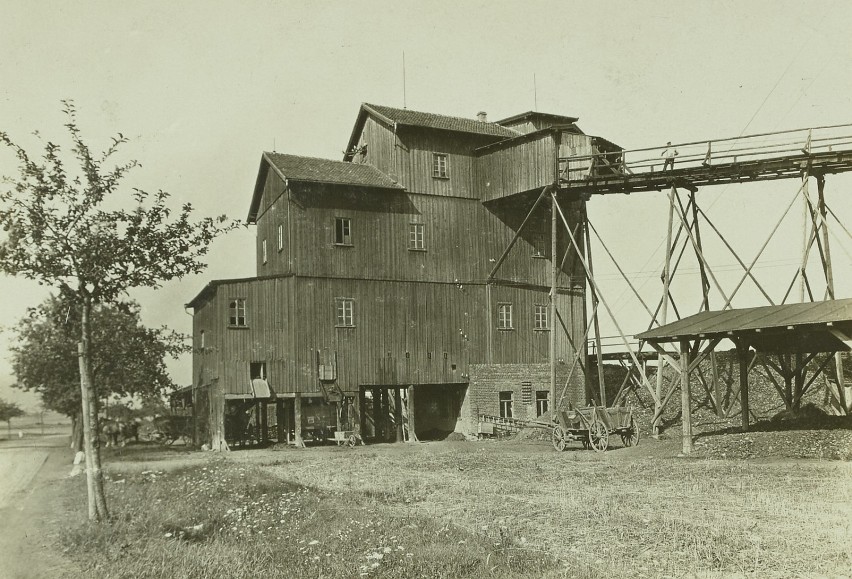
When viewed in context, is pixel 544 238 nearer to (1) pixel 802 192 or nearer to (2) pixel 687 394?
(1) pixel 802 192

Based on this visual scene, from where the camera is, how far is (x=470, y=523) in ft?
37.6

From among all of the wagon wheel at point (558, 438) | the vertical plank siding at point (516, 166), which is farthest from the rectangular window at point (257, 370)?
the vertical plank siding at point (516, 166)

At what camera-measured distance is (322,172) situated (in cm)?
3250

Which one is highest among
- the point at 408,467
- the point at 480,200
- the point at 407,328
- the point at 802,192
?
the point at 480,200

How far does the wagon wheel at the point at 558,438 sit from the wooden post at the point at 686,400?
4.57 meters

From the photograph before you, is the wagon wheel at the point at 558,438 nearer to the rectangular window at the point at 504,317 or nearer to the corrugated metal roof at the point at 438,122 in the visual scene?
the rectangular window at the point at 504,317

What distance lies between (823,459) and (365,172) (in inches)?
888

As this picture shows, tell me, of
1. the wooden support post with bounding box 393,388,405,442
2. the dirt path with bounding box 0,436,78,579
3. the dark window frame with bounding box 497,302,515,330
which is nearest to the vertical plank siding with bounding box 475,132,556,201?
the dark window frame with bounding box 497,302,515,330

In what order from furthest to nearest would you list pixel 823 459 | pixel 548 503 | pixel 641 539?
pixel 823 459, pixel 548 503, pixel 641 539

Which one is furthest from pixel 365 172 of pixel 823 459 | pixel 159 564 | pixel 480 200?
pixel 159 564

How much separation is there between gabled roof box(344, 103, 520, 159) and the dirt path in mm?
19728

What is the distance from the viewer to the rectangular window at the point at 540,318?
35.7m

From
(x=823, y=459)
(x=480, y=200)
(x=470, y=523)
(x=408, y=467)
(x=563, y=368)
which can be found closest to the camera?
(x=470, y=523)

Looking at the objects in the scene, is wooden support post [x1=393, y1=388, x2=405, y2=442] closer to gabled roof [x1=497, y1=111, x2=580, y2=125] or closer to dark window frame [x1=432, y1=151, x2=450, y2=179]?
dark window frame [x1=432, y1=151, x2=450, y2=179]
